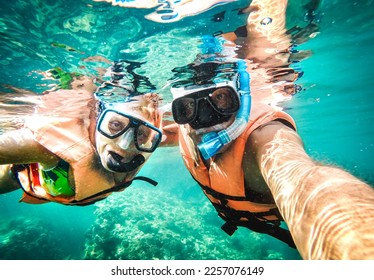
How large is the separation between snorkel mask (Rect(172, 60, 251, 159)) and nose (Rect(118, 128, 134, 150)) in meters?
1.28

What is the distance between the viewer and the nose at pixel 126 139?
508 centimetres

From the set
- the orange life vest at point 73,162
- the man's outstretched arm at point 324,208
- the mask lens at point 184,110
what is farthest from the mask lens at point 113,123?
the man's outstretched arm at point 324,208

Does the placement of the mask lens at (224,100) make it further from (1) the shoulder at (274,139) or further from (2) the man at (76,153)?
(2) the man at (76,153)

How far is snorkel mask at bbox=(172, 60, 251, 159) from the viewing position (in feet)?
12.4

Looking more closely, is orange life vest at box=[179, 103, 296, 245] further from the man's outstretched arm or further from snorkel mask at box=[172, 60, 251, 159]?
the man's outstretched arm

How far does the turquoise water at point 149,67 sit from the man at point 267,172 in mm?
500

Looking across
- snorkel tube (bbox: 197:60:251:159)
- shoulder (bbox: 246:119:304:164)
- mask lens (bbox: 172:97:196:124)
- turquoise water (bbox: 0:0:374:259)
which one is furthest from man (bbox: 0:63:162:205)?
shoulder (bbox: 246:119:304:164)

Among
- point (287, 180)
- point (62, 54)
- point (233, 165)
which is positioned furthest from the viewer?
point (62, 54)
